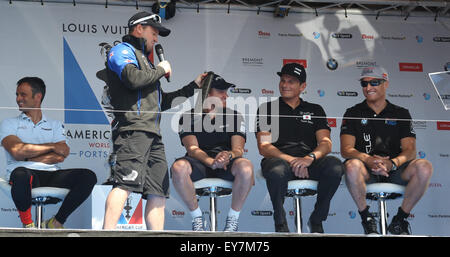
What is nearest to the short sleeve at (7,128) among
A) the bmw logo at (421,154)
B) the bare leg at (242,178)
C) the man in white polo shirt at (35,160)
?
the man in white polo shirt at (35,160)

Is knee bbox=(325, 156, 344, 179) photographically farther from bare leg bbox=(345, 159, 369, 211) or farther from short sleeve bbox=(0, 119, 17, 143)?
short sleeve bbox=(0, 119, 17, 143)

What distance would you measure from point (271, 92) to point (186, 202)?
168cm

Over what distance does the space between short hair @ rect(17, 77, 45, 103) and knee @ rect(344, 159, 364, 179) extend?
6.39 feet

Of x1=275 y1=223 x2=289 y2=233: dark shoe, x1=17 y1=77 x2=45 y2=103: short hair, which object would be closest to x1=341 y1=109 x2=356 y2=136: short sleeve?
x1=275 y1=223 x2=289 y2=233: dark shoe

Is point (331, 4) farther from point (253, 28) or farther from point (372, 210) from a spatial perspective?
point (372, 210)

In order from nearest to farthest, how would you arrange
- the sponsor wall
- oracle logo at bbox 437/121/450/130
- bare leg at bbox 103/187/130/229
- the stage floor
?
the stage floor → bare leg at bbox 103/187/130/229 → oracle logo at bbox 437/121/450/130 → the sponsor wall

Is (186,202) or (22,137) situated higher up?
(22,137)

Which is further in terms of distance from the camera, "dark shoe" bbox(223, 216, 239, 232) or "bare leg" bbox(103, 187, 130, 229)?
"dark shoe" bbox(223, 216, 239, 232)

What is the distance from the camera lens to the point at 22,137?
4.30 m

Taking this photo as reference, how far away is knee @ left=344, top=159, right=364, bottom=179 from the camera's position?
468 centimetres

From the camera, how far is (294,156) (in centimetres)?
479

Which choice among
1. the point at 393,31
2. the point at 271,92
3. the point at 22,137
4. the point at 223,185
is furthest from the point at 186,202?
the point at 393,31

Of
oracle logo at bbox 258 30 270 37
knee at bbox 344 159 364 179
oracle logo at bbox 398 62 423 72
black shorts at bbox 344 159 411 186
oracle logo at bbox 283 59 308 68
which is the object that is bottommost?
black shorts at bbox 344 159 411 186

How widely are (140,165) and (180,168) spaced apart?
1.37ft
